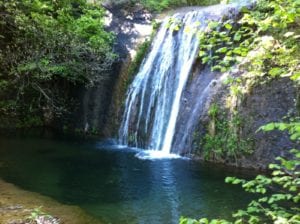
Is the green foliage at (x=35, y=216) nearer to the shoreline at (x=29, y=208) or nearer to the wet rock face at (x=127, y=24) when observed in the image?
the shoreline at (x=29, y=208)

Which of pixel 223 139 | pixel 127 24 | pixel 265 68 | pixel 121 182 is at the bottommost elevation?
pixel 121 182

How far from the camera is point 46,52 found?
12.3 meters

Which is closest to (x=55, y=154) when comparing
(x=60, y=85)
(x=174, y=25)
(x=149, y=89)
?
(x=149, y=89)

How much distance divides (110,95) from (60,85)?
213cm

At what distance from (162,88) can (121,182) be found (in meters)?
4.45

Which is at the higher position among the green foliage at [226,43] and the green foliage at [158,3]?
the green foliage at [158,3]

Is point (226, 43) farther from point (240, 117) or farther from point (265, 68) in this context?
point (240, 117)

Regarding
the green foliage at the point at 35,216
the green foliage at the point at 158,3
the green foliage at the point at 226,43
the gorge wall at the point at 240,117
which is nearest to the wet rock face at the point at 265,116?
the gorge wall at the point at 240,117

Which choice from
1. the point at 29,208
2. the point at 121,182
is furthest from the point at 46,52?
the point at 29,208

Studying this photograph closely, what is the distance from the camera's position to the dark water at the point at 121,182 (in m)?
6.79

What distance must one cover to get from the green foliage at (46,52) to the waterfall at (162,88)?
1.46 m

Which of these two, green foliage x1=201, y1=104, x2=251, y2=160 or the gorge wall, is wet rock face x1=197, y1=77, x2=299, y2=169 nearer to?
the gorge wall

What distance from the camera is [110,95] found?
14.1 meters

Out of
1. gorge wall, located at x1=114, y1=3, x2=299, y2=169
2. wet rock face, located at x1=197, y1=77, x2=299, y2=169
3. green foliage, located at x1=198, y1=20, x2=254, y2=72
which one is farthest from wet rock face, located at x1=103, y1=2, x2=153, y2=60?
green foliage, located at x1=198, y1=20, x2=254, y2=72
